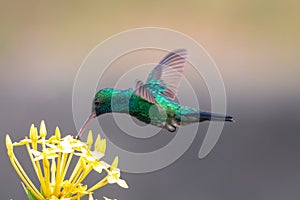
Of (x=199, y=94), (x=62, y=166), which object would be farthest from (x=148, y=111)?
(x=199, y=94)

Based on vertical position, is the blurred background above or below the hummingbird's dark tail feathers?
above

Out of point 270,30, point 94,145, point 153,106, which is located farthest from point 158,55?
point 94,145

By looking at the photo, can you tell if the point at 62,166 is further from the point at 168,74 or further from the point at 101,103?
the point at 168,74

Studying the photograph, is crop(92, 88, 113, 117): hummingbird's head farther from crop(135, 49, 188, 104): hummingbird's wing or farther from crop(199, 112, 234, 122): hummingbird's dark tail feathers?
crop(199, 112, 234, 122): hummingbird's dark tail feathers

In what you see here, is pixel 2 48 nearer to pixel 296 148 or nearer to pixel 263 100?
pixel 263 100

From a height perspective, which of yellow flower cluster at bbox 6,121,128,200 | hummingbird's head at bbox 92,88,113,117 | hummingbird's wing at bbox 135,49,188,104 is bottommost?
yellow flower cluster at bbox 6,121,128,200

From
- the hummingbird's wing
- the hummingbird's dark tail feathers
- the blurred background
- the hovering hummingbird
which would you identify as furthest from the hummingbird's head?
the blurred background

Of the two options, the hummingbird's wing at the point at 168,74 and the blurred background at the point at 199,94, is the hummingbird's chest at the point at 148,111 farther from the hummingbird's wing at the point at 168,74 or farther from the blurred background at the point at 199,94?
the blurred background at the point at 199,94
